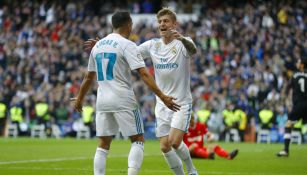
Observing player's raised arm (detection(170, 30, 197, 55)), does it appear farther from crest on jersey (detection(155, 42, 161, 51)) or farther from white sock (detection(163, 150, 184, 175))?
white sock (detection(163, 150, 184, 175))

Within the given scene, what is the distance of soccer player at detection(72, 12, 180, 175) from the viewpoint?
9992mm

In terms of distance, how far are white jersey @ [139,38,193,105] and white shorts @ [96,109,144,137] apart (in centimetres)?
127

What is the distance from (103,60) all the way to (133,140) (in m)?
1.16

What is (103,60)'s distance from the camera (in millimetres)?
10141

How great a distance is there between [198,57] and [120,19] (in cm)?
2454

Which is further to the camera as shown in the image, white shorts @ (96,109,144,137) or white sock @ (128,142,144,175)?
white shorts @ (96,109,144,137)

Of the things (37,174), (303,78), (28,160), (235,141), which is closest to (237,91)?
(235,141)

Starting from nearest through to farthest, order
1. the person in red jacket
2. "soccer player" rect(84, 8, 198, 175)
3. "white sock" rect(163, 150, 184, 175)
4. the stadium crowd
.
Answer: "white sock" rect(163, 150, 184, 175), "soccer player" rect(84, 8, 198, 175), the person in red jacket, the stadium crowd

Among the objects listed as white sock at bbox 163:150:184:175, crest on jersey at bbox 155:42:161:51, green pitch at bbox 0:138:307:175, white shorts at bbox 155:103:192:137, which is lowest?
green pitch at bbox 0:138:307:175

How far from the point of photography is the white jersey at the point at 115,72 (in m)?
10.0

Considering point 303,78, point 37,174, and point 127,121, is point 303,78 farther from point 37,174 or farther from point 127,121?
point 127,121

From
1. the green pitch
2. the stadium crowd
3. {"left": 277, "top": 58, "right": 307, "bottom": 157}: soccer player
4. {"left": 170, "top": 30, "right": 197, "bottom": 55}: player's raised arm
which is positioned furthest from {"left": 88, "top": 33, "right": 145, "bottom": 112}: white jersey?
the stadium crowd

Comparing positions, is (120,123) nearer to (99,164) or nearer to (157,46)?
(99,164)

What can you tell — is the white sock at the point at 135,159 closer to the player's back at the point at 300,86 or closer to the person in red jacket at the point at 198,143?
the person in red jacket at the point at 198,143
